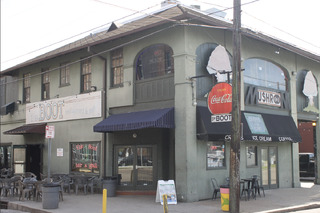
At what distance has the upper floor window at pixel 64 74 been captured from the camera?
69.4ft

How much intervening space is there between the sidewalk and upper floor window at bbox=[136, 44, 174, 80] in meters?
5.36

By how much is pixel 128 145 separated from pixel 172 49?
4969 millimetres

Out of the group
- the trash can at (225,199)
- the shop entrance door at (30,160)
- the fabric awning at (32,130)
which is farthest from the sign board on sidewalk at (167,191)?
the shop entrance door at (30,160)

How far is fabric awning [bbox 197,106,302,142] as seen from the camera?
1526cm

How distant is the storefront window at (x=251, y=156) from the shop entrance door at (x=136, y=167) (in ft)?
15.7

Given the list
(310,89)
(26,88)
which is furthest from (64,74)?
(310,89)

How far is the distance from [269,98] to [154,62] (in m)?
6.71

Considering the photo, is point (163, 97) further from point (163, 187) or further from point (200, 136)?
point (163, 187)

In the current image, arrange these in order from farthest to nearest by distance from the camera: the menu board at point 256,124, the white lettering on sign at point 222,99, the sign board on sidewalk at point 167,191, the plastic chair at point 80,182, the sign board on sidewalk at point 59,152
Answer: the sign board on sidewalk at point 59,152 → the plastic chair at point 80,182 → the menu board at point 256,124 → the sign board on sidewalk at point 167,191 → the white lettering on sign at point 222,99

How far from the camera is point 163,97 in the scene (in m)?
16.1

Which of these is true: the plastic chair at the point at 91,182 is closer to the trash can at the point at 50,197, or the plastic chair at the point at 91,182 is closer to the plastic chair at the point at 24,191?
the plastic chair at the point at 24,191

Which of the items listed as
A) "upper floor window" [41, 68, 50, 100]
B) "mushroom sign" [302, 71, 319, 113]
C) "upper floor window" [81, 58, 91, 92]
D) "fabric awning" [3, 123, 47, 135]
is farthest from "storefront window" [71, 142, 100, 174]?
"mushroom sign" [302, 71, 319, 113]

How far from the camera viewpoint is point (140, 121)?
15234mm

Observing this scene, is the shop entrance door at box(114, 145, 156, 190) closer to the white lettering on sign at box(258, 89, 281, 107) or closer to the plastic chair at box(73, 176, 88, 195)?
the plastic chair at box(73, 176, 88, 195)
